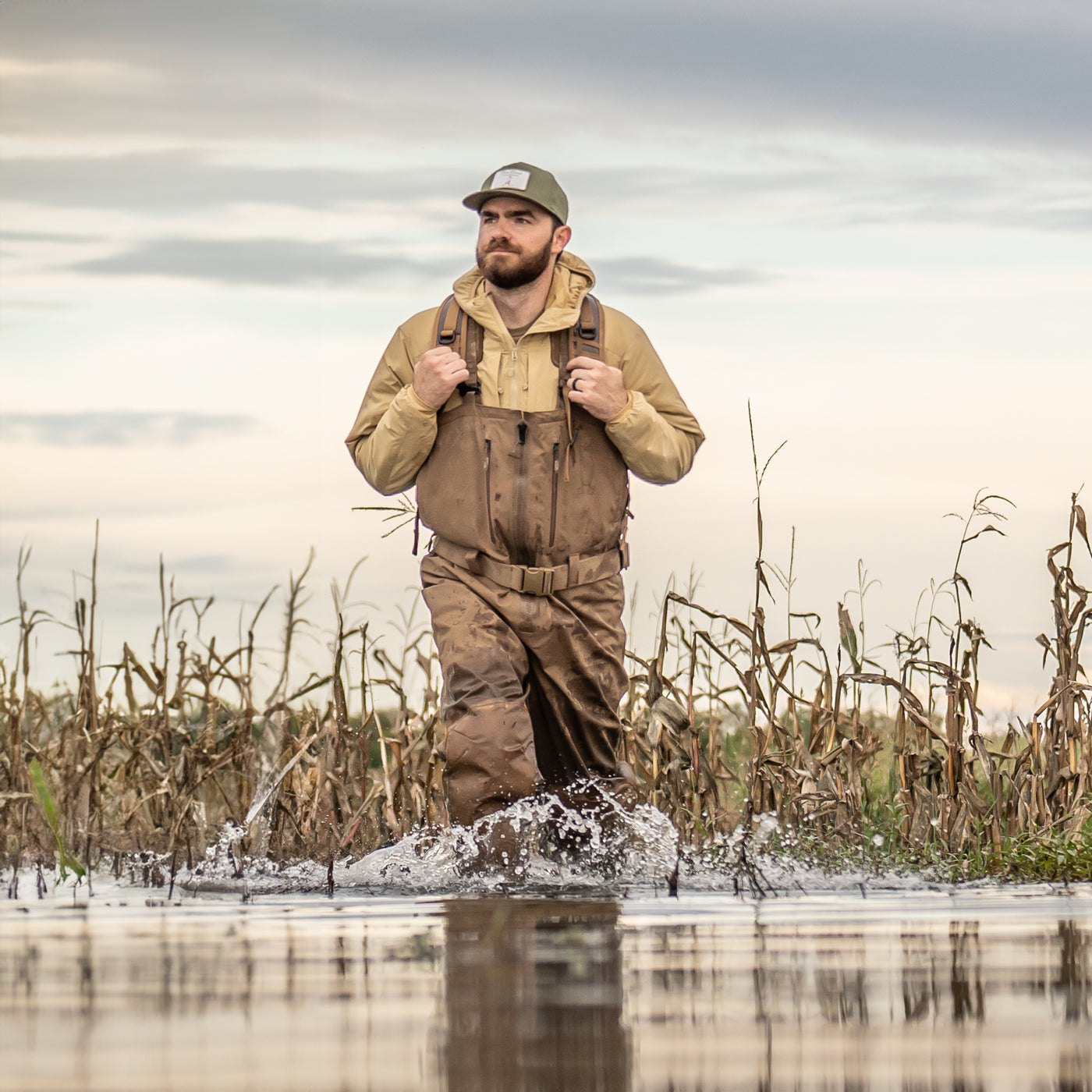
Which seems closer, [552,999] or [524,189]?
[552,999]

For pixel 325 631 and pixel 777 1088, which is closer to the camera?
pixel 777 1088

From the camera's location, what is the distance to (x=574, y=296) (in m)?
6.73

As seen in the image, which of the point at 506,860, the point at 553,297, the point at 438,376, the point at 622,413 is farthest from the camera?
the point at 553,297

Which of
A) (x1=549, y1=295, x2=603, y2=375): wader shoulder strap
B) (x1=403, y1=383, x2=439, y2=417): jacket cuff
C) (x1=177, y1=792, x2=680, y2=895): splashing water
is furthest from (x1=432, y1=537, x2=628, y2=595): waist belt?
(x1=177, y1=792, x2=680, y2=895): splashing water

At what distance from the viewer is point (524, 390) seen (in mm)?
6508

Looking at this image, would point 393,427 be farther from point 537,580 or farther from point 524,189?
point 524,189

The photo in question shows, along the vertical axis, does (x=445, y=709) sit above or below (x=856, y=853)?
above

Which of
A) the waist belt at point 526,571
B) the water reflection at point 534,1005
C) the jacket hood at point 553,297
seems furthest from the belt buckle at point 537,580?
the water reflection at point 534,1005

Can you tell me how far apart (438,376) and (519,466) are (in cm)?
49

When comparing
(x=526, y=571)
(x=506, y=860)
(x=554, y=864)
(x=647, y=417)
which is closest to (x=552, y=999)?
(x=506, y=860)

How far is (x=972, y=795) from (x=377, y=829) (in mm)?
2572

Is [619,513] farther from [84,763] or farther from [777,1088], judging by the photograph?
[777,1088]

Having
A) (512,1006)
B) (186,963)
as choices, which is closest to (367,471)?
(186,963)

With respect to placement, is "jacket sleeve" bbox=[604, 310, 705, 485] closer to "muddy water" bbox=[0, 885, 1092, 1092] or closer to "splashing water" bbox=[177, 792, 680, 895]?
"splashing water" bbox=[177, 792, 680, 895]
